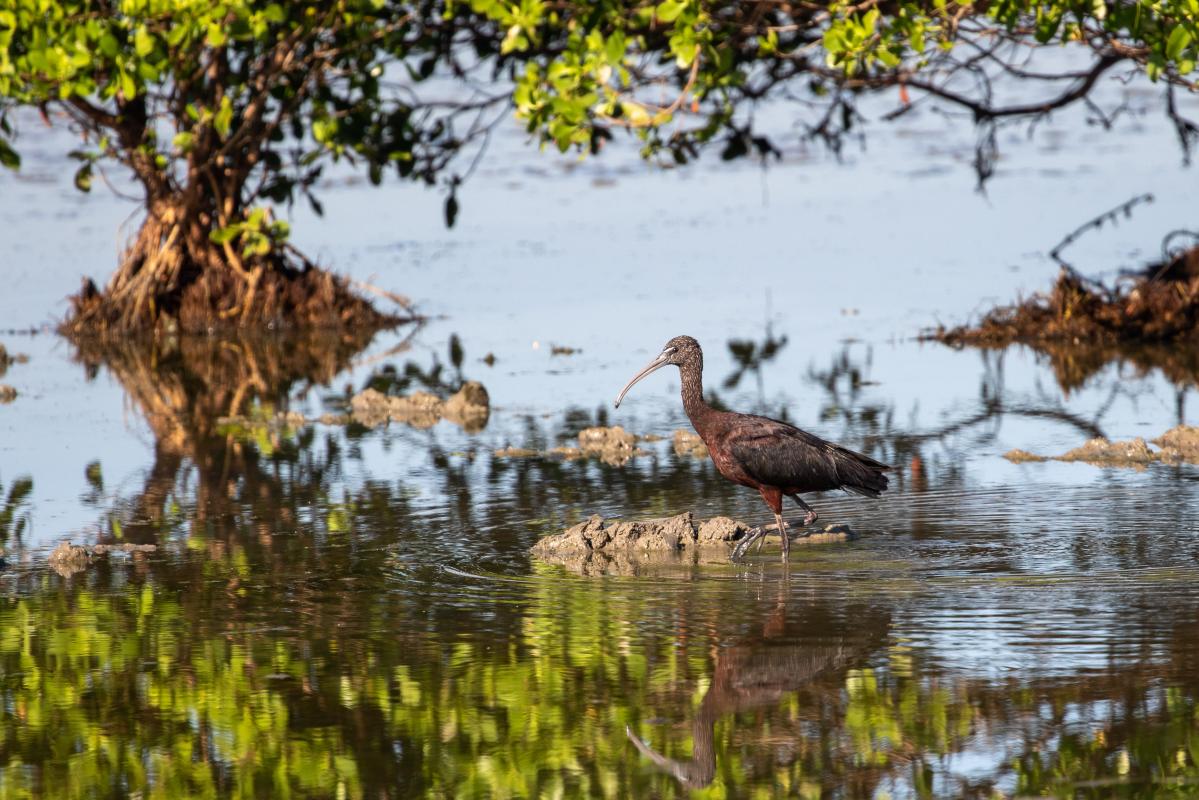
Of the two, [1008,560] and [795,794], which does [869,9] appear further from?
[795,794]

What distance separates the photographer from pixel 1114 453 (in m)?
11.1

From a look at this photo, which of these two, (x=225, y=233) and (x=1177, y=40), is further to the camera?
(x=225, y=233)

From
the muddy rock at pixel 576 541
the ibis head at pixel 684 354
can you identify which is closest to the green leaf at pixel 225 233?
the ibis head at pixel 684 354

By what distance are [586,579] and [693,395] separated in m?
1.57

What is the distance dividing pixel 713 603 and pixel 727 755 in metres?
1.97

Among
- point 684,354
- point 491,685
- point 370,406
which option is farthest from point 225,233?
point 491,685

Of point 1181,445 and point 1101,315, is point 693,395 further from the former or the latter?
point 1101,315

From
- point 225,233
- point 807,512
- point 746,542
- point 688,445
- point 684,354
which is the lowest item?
point 746,542

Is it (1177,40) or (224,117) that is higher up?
(224,117)

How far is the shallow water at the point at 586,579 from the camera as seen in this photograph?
6.38m

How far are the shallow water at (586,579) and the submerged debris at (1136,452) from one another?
0.25 meters

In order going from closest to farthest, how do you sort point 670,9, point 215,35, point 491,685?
point 491,685
point 670,9
point 215,35

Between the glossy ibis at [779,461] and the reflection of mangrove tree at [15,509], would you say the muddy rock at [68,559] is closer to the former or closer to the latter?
the reflection of mangrove tree at [15,509]

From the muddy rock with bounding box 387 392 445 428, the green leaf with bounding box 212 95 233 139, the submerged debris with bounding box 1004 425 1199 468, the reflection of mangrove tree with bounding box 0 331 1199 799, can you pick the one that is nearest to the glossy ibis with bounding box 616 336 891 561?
the reflection of mangrove tree with bounding box 0 331 1199 799
